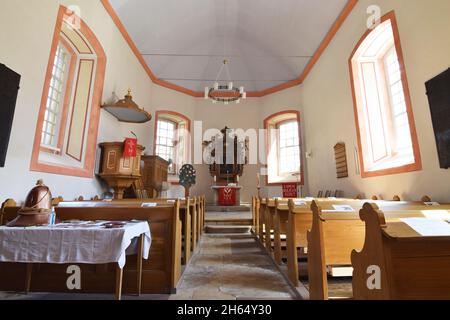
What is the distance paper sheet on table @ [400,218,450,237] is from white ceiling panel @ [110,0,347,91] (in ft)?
20.3

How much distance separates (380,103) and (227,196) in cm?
506

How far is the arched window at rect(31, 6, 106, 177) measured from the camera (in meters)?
4.17

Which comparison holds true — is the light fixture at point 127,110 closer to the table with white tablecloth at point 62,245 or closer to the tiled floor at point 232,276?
the tiled floor at point 232,276

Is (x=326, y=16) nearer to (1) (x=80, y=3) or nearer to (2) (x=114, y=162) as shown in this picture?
(1) (x=80, y=3)

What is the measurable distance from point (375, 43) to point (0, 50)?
20.2ft

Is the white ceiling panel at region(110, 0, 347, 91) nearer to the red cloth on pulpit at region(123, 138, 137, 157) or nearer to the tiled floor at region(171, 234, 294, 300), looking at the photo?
the red cloth on pulpit at region(123, 138, 137, 157)

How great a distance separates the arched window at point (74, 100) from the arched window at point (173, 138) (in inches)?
140

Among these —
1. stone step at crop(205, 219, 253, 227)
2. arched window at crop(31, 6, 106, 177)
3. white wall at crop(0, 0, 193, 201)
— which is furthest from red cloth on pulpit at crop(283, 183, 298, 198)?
arched window at crop(31, 6, 106, 177)

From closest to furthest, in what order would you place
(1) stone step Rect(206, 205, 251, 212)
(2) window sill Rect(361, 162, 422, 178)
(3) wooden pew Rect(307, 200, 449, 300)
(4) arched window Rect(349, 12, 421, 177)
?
(3) wooden pew Rect(307, 200, 449, 300) → (2) window sill Rect(361, 162, 422, 178) → (4) arched window Rect(349, 12, 421, 177) → (1) stone step Rect(206, 205, 251, 212)

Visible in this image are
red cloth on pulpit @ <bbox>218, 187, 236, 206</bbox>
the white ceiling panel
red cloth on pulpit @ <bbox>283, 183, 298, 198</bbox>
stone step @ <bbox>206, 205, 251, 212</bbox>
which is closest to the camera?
the white ceiling panel

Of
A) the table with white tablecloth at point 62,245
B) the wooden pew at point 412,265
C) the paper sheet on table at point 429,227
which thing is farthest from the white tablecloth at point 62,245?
the paper sheet on table at point 429,227

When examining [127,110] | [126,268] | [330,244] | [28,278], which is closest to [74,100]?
[127,110]
